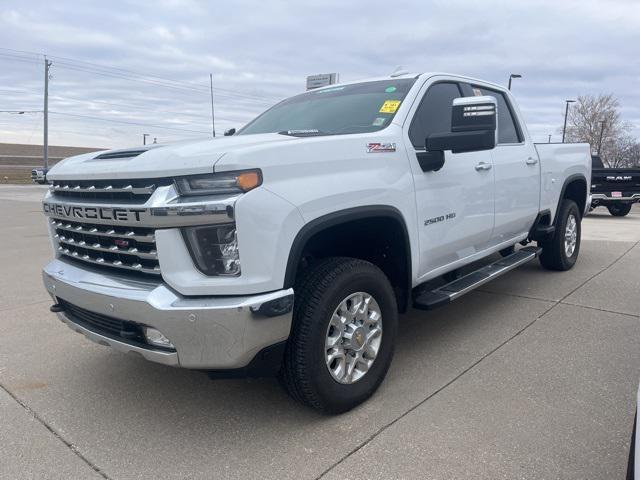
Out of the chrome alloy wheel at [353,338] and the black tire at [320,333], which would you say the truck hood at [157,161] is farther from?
the chrome alloy wheel at [353,338]

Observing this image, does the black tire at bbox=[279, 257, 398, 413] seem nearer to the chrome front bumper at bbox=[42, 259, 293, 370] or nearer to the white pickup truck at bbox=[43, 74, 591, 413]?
the white pickup truck at bbox=[43, 74, 591, 413]

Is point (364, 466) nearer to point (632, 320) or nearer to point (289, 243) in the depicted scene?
point (289, 243)

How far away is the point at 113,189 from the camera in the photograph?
2.71 meters

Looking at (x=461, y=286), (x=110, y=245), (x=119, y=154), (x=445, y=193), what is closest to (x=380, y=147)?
(x=445, y=193)

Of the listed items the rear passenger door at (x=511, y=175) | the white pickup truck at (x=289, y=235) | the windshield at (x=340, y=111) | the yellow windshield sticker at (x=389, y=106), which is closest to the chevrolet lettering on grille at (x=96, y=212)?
the white pickup truck at (x=289, y=235)

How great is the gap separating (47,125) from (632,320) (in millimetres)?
40085

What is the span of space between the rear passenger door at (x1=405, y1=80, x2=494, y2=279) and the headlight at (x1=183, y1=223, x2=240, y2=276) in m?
1.41

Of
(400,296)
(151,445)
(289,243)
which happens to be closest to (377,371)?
(400,296)

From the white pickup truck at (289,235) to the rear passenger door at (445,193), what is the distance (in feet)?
0.05

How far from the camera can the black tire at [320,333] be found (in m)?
2.74

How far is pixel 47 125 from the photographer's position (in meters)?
37.3

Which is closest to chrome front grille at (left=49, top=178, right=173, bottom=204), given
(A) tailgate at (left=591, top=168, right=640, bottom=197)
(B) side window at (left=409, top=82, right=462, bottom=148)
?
(B) side window at (left=409, top=82, right=462, bottom=148)

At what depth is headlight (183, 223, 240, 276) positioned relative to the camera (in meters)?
2.47

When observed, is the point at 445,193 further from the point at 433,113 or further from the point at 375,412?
the point at 375,412
